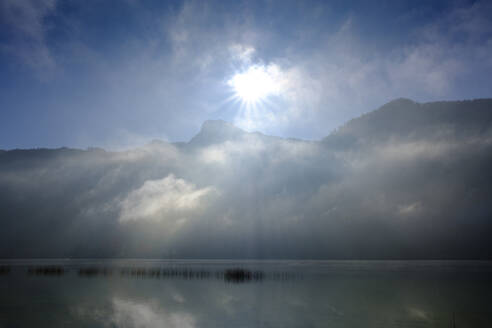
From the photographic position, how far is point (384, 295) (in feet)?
174

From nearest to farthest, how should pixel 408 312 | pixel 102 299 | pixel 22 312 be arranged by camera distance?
pixel 22 312 < pixel 408 312 < pixel 102 299

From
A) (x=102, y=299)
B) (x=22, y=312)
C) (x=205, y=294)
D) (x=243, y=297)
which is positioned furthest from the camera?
(x=205, y=294)

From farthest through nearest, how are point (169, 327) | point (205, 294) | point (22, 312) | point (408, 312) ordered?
point (205, 294) → point (408, 312) → point (22, 312) → point (169, 327)

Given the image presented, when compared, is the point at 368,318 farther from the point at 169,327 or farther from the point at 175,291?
the point at 175,291

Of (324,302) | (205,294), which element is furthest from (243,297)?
(324,302)

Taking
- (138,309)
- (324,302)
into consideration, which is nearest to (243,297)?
(324,302)

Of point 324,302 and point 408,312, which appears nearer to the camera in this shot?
point 408,312

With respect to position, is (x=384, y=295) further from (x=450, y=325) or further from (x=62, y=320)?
(x=62, y=320)

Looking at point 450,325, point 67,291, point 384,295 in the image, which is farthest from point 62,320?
point 384,295

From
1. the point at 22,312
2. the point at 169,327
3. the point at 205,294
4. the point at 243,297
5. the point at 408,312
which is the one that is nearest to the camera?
the point at 169,327

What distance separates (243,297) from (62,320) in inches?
1007

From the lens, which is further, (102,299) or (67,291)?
(67,291)

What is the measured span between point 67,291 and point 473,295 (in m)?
60.2

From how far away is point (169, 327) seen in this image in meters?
30.5
